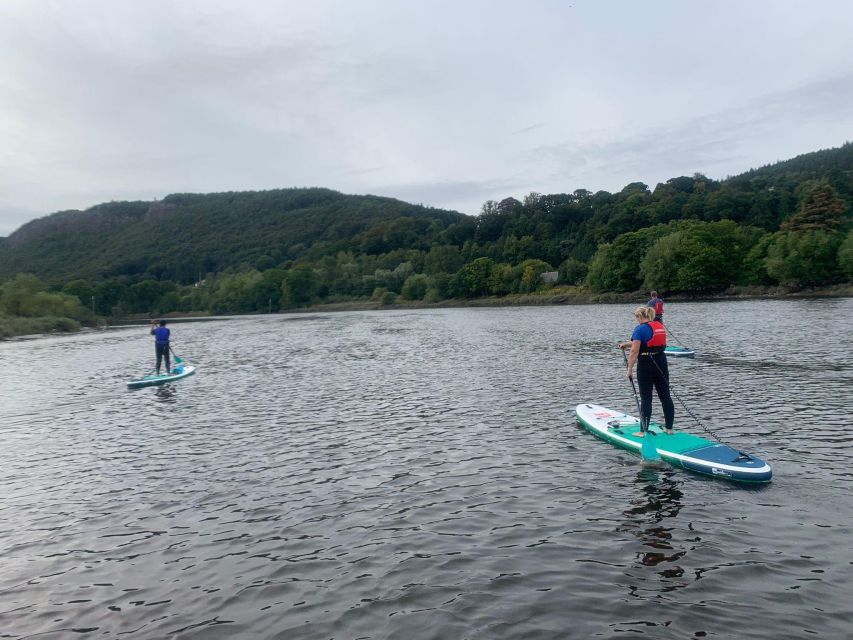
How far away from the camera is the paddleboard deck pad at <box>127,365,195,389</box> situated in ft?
98.1

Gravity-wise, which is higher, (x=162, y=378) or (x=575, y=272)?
(x=575, y=272)

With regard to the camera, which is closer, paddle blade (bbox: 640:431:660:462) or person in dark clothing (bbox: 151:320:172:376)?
paddle blade (bbox: 640:431:660:462)

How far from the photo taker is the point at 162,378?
30.8m

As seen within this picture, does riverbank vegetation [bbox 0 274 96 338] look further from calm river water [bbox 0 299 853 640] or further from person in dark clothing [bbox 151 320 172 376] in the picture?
calm river water [bbox 0 299 853 640]

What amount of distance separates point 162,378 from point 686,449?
85.4ft

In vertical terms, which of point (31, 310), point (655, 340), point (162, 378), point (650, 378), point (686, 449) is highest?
point (31, 310)

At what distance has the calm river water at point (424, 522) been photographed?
7.39 metres

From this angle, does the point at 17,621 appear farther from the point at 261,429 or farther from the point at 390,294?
the point at 390,294

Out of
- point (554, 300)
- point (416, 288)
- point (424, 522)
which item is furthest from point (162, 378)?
point (416, 288)

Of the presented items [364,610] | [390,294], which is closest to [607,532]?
[364,610]

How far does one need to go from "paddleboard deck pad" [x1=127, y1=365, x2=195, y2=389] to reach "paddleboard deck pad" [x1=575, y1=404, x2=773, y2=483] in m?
22.5

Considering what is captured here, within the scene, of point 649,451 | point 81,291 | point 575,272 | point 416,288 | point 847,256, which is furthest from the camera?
point 416,288

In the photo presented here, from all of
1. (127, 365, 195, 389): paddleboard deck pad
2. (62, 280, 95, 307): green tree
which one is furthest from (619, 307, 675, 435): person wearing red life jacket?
(62, 280, 95, 307): green tree

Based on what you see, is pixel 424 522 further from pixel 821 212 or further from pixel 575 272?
pixel 575 272
